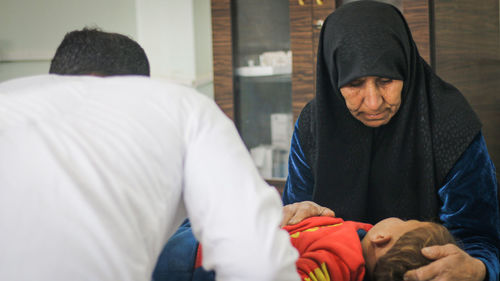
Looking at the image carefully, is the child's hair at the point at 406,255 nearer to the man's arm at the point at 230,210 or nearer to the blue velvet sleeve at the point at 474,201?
the blue velvet sleeve at the point at 474,201

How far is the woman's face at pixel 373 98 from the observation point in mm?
1470

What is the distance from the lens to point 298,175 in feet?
6.04

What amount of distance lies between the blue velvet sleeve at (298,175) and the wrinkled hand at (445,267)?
660 millimetres

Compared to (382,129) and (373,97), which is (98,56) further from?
(382,129)

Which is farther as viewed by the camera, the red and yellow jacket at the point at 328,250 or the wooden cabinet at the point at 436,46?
the wooden cabinet at the point at 436,46

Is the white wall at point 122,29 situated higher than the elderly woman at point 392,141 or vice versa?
the white wall at point 122,29

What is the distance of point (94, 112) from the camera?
0.74 meters

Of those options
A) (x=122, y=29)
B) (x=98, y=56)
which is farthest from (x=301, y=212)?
(x=122, y=29)

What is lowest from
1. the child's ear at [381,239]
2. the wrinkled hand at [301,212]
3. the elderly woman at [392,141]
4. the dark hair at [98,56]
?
the child's ear at [381,239]

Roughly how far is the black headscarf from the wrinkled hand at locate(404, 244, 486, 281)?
30 centimetres

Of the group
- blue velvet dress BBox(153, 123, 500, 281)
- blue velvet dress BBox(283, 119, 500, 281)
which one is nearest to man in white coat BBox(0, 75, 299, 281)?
blue velvet dress BBox(153, 123, 500, 281)

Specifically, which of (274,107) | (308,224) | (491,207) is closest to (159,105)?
(308,224)

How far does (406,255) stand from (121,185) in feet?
2.73

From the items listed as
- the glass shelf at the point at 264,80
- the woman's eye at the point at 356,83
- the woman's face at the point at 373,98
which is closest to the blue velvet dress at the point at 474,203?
the woman's face at the point at 373,98
